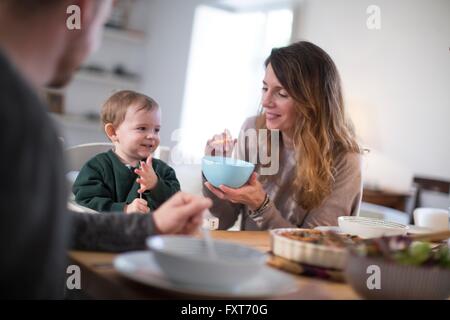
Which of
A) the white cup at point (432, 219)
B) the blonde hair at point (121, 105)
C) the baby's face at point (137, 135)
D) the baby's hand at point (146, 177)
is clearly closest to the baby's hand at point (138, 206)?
the baby's hand at point (146, 177)

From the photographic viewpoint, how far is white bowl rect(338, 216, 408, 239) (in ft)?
3.73

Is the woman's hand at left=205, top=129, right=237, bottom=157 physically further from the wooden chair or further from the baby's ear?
the wooden chair

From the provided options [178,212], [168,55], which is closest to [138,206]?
[178,212]

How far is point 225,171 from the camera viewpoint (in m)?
1.34

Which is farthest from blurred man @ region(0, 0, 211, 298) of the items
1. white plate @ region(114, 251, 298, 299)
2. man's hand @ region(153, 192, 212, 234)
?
man's hand @ region(153, 192, 212, 234)

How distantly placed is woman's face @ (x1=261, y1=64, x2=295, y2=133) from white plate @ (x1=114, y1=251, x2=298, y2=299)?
38.8 inches

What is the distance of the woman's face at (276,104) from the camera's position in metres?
1.73

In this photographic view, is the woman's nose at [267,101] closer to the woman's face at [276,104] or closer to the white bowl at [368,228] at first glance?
the woman's face at [276,104]

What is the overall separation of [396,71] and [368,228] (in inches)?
128

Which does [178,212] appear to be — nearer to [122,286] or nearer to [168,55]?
[122,286]

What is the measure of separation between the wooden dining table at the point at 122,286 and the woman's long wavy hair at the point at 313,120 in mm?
798

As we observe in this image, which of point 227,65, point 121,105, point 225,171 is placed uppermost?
point 227,65


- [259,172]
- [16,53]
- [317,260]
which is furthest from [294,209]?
[16,53]

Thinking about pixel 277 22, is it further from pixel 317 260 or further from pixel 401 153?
pixel 317 260
